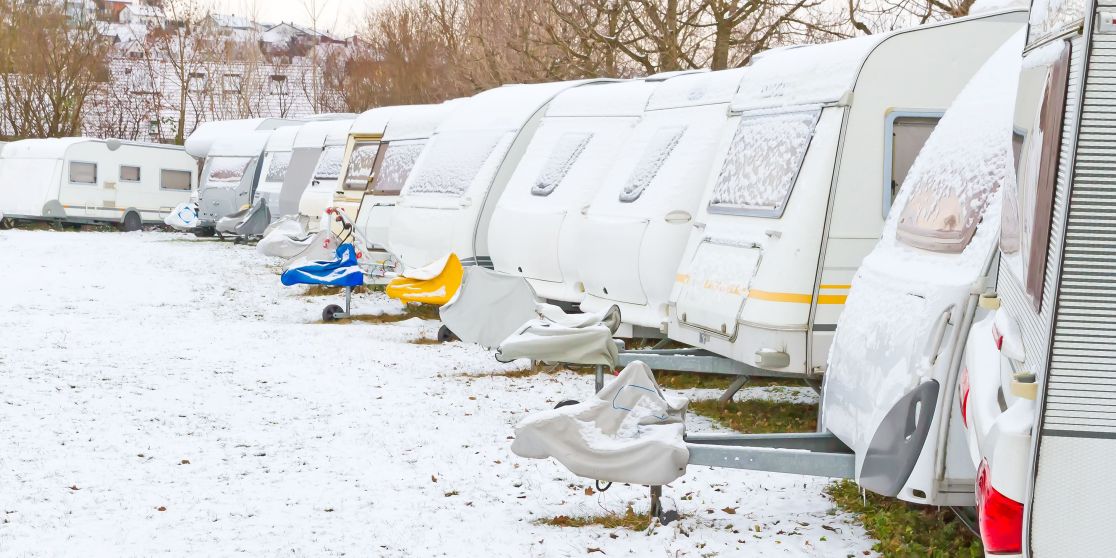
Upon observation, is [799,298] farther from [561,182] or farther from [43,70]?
[43,70]

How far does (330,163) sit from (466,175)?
850 centimetres

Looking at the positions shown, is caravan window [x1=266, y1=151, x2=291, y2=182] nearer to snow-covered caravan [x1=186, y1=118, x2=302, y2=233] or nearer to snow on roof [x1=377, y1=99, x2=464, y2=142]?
snow-covered caravan [x1=186, y1=118, x2=302, y2=233]

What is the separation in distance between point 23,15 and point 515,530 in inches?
1780

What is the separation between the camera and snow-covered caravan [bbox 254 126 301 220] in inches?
1021

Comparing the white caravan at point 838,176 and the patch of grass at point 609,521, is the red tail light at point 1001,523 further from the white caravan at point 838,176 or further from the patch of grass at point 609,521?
the white caravan at point 838,176

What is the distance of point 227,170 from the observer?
1146 inches

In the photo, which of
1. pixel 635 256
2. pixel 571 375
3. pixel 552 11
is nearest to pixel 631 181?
pixel 635 256

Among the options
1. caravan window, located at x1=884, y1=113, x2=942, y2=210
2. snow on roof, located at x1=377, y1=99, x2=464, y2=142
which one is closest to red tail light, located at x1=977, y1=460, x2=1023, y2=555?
caravan window, located at x1=884, y1=113, x2=942, y2=210

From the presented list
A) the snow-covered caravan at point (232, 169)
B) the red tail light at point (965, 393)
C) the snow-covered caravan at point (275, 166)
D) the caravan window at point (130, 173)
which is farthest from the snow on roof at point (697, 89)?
the caravan window at point (130, 173)

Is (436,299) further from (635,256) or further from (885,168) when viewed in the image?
(885,168)

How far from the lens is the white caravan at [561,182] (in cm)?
1134

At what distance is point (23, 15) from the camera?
45875mm

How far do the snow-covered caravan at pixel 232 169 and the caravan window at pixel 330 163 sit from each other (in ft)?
20.1

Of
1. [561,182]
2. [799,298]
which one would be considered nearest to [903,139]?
[799,298]
